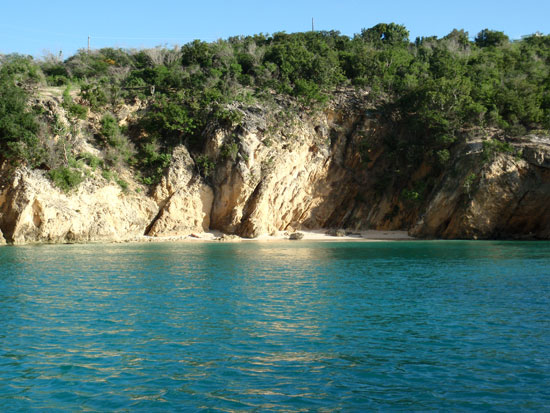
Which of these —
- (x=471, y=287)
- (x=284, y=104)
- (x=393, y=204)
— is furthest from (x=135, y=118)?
(x=471, y=287)

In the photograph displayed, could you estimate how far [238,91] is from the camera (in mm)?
51406

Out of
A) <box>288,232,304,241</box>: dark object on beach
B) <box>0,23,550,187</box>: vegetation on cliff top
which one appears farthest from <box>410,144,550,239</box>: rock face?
<box>288,232,304,241</box>: dark object on beach

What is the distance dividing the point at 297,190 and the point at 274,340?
39.1 meters

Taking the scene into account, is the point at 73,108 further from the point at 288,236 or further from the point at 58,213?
the point at 288,236

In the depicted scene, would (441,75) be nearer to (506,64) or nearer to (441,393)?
(506,64)

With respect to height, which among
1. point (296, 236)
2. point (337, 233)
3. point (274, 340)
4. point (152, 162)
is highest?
point (152, 162)

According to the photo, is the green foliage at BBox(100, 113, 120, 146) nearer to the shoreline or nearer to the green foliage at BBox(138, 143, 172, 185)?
the green foliage at BBox(138, 143, 172, 185)

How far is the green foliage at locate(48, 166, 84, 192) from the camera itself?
3947 cm

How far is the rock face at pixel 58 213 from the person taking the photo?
37.1 meters

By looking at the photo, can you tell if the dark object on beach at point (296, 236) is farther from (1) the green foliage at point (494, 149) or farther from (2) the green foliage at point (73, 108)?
(2) the green foliage at point (73, 108)

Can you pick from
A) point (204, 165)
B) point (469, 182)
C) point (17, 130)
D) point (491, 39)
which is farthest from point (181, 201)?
point (491, 39)

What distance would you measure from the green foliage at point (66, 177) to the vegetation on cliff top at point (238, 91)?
4.4 inches

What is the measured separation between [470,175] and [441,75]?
1459cm

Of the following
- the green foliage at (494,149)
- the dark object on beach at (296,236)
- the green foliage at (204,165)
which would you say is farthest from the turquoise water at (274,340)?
the green foliage at (204,165)
